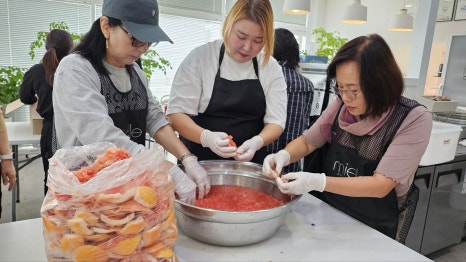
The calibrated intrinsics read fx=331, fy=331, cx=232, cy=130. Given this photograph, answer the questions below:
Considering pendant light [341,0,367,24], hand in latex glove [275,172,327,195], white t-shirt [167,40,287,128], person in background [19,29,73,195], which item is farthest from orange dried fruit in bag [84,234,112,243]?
pendant light [341,0,367,24]

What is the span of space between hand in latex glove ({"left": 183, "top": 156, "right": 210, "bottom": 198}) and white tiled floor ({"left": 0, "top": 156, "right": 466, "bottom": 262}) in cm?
251

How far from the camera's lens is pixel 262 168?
1.34 meters

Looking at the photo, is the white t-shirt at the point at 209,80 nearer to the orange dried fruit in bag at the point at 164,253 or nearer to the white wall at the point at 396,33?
the orange dried fruit in bag at the point at 164,253

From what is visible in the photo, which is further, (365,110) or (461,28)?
(461,28)

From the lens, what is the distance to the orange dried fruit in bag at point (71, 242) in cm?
70

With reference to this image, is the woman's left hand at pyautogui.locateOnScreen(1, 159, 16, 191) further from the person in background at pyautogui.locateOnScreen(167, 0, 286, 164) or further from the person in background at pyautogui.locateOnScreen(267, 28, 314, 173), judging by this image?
the person in background at pyautogui.locateOnScreen(267, 28, 314, 173)

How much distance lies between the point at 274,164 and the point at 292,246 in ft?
1.37

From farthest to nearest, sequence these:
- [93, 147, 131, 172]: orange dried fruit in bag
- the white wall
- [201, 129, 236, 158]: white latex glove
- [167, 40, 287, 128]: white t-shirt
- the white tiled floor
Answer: the white wall
the white tiled floor
[167, 40, 287, 128]: white t-shirt
[201, 129, 236, 158]: white latex glove
[93, 147, 131, 172]: orange dried fruit in bag

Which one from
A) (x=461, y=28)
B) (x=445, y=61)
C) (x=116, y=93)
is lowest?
(x=116, y=93)

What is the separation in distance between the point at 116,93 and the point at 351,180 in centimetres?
98

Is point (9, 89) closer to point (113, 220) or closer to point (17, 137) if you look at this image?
point (17, 137)

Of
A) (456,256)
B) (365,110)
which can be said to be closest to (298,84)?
(365,110)

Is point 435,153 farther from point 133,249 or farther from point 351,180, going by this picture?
point 133,249

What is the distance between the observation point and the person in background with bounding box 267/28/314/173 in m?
2.57
